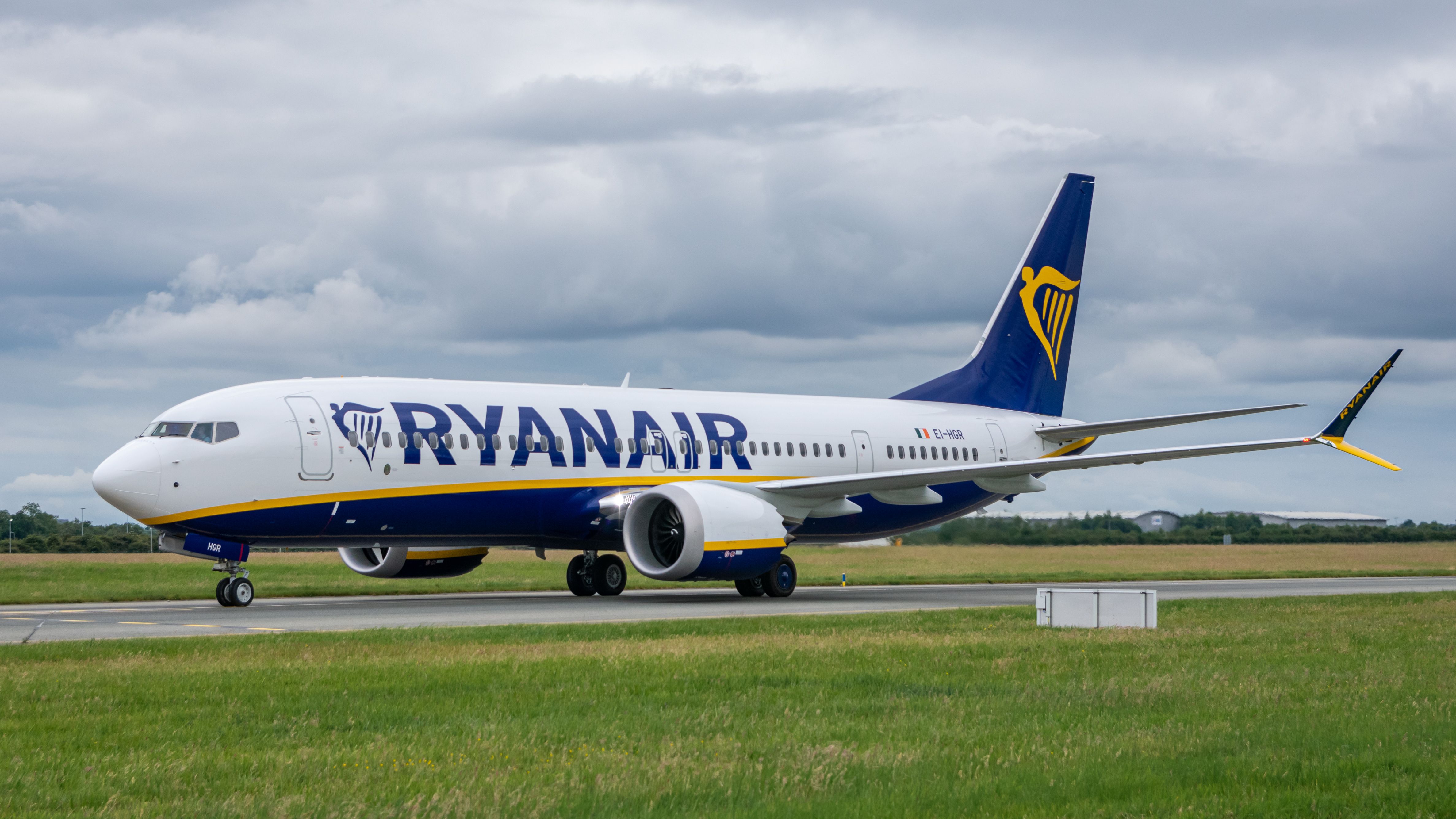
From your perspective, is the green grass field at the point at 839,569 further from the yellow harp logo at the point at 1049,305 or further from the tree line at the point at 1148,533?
the yellow harp logo at the point at 1049,305

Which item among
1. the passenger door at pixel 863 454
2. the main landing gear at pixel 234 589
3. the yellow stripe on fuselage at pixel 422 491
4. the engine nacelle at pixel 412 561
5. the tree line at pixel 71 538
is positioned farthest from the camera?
the tree line at pixel 71 538

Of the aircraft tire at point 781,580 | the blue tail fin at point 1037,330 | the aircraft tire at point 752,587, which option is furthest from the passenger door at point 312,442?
the blue tail fin at point 1037,330

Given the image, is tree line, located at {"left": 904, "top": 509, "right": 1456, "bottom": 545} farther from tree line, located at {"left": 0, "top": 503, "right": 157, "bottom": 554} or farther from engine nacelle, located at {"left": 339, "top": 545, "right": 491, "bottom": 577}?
tree line, located at {"left": 0, "top": 503, "right": 157, "bottom": 554}

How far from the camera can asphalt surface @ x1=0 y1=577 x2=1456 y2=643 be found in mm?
18172

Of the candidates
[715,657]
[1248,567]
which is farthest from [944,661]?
[1248,567]

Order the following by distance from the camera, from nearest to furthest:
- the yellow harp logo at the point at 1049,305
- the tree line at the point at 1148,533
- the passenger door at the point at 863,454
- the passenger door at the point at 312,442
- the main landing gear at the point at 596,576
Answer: the passenger door at the point at 312,442 < the main landing gear at the point at 596,576 < the passenger door at the point at 863,454 < the yellow harp logo at the point at 1049,305 < the tree line at the point at 1148,533

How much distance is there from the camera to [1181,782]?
753 cm

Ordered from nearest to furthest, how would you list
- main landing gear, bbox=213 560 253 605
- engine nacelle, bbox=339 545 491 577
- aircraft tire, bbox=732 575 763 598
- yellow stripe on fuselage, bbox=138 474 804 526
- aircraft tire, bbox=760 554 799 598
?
yellow stripe on fuselage, bbox=138 474 804 526 < main landing gear, bbox=213 560 253 605 < aircraft tire, bbox=760 554 799 598 < aircraft tire, bbox=732 575 763 598 < engine nacelle, bbox=339 545 491 577

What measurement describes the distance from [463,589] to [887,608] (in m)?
11.2

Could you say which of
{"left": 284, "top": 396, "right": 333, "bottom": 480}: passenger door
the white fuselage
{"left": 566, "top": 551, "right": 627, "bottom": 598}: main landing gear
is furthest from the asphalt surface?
{"left": 284, "top": 396, "right": 333, "bottom": 480}: passenger door

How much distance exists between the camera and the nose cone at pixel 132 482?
20406 millimetres

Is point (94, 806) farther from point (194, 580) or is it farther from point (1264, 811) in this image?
point (194, 580)

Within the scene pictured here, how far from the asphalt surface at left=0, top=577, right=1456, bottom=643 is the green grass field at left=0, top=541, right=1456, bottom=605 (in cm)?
204

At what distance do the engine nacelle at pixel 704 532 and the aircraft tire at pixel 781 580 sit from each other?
A: 810 millimetres
